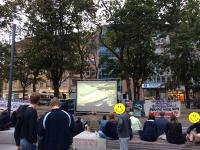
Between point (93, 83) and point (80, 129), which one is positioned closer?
point (80, 129)

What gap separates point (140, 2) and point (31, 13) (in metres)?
9.19

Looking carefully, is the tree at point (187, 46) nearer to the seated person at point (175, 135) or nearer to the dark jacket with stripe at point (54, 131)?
the seated person at point (175, 135)

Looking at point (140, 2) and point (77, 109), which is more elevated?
point (140, 2)

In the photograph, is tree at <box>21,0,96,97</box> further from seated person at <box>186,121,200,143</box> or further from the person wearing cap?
seated person at <box>186,121,200,143</box>

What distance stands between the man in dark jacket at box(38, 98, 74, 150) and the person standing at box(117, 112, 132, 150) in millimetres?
7022

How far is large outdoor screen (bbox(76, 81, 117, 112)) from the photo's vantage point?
25984 millimetres

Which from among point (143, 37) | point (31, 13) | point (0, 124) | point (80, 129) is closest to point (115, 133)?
point (80, 129)

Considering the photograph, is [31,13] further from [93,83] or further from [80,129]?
[80,129]

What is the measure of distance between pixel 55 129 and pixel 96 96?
1966 centimetres

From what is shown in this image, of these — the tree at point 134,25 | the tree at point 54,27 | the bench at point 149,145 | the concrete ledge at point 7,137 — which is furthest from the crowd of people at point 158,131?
the tree at point 134,25

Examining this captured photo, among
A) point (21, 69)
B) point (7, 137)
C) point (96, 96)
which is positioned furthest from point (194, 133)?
point (21, 69)

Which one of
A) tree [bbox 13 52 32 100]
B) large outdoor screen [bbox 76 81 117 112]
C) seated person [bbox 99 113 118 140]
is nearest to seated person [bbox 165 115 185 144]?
seated person [bbox 99 113 118 140]

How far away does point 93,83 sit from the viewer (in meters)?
26.2

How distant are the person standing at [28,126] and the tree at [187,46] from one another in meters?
29.9
